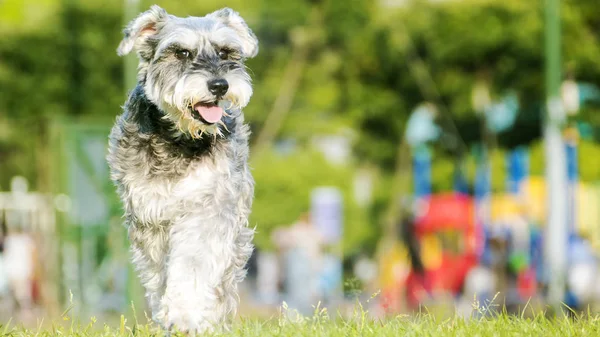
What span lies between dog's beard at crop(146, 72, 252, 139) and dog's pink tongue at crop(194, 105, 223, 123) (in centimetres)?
1

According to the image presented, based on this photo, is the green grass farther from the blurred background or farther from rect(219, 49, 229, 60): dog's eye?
the blurred background

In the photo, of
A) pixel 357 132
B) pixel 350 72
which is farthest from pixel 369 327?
pixel 350 72

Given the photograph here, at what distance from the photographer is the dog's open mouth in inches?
264

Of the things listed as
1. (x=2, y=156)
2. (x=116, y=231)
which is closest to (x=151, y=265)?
(x=116, y=231)

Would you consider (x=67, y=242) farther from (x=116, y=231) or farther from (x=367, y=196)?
(x=367, y=196)

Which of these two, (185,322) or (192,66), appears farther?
(192,66)

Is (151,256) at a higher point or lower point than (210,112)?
lower

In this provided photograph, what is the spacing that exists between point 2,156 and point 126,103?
89.2 ft

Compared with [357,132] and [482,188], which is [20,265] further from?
[482,188]

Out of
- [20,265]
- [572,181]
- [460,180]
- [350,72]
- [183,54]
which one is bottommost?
[20,265]

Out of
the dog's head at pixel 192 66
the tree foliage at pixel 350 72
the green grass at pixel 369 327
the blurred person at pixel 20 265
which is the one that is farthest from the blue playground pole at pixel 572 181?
the dog's head at pixel 192 66

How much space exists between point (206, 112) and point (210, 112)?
0.02 meters

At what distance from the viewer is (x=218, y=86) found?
22.0 ft

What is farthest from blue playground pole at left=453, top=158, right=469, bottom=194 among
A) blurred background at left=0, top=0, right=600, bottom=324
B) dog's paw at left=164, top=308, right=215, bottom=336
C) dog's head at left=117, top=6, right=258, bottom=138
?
dog's paw at left=164, top=308, right=215, bottom=336
